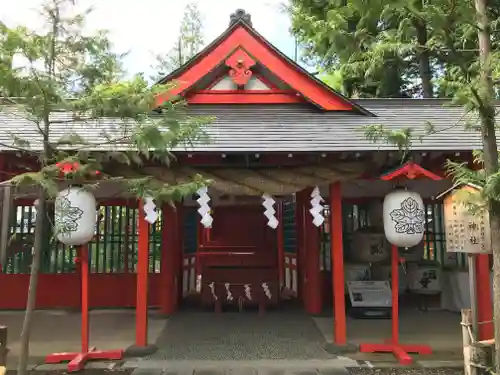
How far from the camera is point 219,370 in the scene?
229 inches

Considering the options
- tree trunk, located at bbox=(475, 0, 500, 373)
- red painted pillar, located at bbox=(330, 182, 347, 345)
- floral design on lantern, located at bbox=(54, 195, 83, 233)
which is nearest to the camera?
tree trunk, located at bbox=(475, 0, 500, 373)

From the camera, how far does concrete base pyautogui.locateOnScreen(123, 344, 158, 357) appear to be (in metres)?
6.43

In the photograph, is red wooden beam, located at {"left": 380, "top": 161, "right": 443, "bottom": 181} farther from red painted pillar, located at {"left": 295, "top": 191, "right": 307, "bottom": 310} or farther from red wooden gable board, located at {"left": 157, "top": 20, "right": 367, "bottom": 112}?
red painted pillar, located at {"left": 295, "top": 191, "right": 307, "bottom": 310}

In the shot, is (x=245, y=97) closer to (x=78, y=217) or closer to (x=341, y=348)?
(x=78, y=217)

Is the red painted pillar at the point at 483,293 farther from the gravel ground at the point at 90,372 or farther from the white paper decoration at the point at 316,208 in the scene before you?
the gravel ground at the point at 90,372

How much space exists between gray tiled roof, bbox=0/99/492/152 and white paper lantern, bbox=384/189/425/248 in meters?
0.76

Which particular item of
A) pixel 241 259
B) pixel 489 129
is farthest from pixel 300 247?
pixel 489 129

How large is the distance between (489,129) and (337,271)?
3343 mm

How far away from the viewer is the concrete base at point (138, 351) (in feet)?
21.1

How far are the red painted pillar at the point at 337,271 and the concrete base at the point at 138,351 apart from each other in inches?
104

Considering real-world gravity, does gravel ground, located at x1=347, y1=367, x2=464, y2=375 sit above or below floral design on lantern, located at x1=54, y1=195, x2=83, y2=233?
below

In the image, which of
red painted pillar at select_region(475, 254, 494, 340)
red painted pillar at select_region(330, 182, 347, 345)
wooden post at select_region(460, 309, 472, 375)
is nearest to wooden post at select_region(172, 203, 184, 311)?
red painted pillar at select_region(330, 182, 347, 345)

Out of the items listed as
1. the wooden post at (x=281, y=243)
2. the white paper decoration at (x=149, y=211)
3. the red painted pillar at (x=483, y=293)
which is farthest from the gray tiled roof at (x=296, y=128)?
the wooden post at (x=281, y=243)

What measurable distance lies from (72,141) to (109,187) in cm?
422
